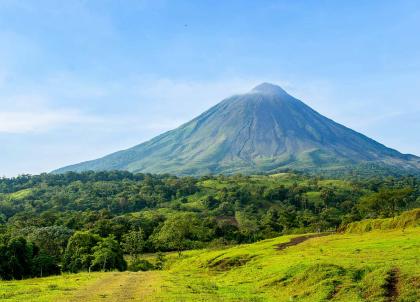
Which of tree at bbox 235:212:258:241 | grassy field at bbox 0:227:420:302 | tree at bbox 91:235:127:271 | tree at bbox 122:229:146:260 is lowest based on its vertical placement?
tree at bbox 235:212:258:241

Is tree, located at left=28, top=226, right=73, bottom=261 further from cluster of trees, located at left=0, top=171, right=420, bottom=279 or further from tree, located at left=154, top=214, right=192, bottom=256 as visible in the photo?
tree, located at left=154, top=214, right=192, bottom=256

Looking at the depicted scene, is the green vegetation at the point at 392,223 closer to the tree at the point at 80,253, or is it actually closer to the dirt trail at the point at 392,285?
the dirt trail at the point at 392,285

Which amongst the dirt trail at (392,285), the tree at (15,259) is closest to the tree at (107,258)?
the tree at (15,259)

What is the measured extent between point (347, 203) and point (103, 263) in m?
116

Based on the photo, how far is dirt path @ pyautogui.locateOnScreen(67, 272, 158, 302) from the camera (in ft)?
85.7

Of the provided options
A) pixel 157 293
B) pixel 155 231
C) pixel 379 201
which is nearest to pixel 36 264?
pixel 157 293

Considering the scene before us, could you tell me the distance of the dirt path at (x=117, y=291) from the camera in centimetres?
2611

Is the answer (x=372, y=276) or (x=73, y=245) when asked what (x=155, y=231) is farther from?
(x=372, y=276)

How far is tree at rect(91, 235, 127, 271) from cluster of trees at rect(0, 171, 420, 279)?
0.13 metres

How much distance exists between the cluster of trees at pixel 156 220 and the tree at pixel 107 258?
0.13 metres

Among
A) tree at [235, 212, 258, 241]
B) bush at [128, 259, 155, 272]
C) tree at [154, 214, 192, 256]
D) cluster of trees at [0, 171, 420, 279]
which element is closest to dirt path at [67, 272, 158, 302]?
cluster of trees at [0, 171, 420, 279]

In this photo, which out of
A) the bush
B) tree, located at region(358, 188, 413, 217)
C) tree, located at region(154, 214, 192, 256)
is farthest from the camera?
tree, located at region(154, 214, 192, 256)

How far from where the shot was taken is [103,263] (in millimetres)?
62781

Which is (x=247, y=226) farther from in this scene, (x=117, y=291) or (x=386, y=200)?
(x=117, y=291)
